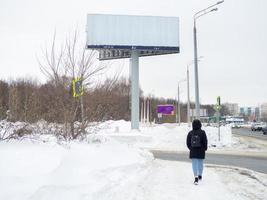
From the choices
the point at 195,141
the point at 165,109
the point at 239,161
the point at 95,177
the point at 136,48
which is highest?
the point at 136,48

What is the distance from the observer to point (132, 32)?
27844mm

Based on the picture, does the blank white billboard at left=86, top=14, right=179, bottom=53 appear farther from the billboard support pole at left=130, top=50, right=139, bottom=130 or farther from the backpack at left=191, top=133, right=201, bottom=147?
the backpack at left=191, top=133, right=201, bottom=147

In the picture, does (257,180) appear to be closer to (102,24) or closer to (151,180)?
(151,180)

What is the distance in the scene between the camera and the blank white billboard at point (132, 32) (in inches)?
1085

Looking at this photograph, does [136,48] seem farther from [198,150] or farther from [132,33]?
[198,150]

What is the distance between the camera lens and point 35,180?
6.46 meters

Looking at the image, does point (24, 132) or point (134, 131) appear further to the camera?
point (134, 131)

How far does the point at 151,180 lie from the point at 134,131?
60.6 ft

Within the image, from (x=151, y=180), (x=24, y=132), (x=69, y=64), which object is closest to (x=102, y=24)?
(x=69, y=64)

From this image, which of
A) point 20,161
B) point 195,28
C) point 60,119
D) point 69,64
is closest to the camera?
point 20,161

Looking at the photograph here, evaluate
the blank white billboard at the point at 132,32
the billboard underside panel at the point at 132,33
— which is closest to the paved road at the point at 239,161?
the billboard underside panel at the point at 132,33

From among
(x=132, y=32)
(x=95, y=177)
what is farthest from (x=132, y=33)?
(x=95, y=177)

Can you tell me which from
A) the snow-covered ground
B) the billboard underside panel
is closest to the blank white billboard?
the billboard underside panel

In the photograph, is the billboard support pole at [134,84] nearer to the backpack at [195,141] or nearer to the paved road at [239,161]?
the paved road at [239,161]
